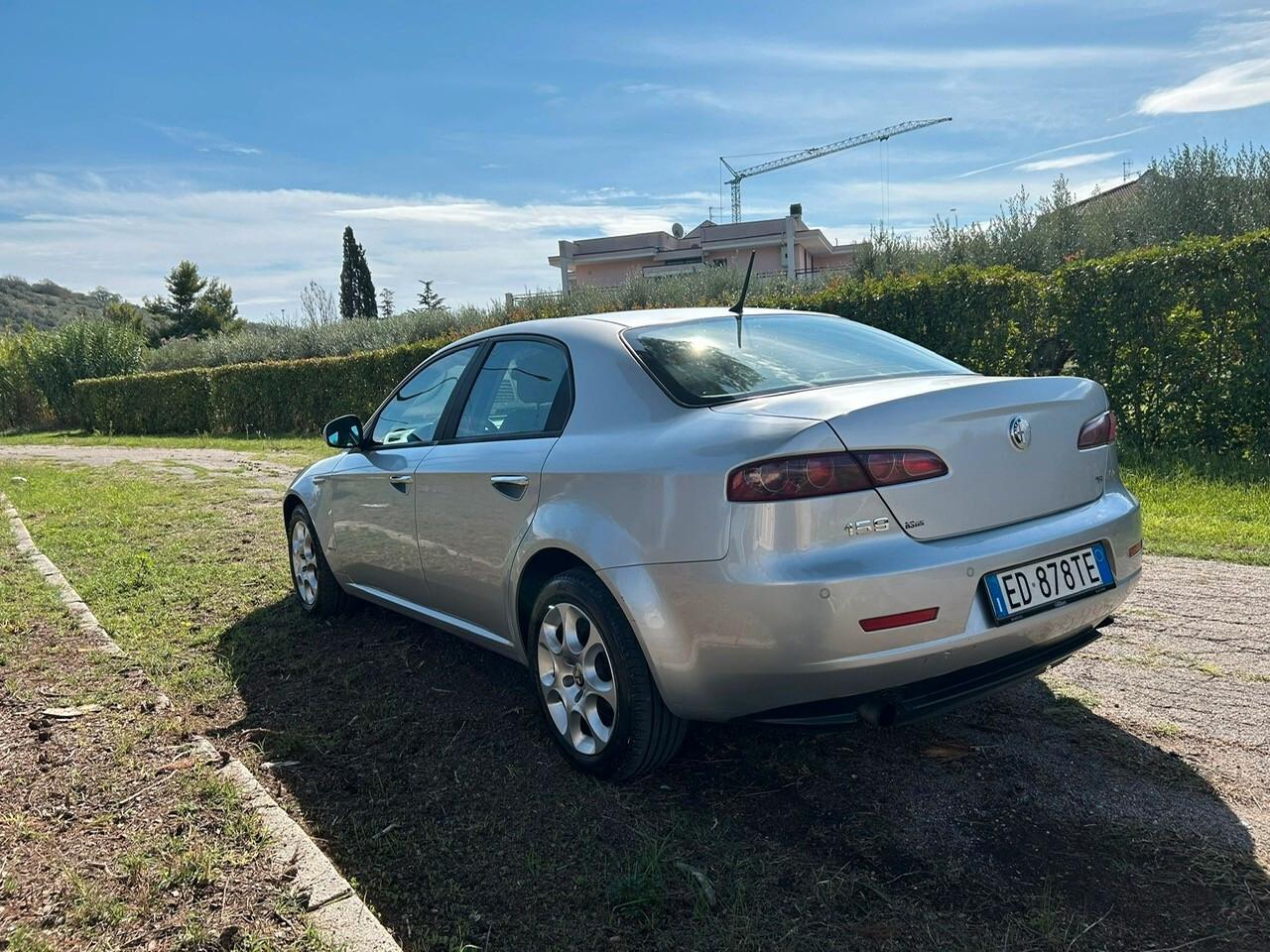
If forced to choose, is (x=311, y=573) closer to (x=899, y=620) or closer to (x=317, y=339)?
(x=899, y=620)

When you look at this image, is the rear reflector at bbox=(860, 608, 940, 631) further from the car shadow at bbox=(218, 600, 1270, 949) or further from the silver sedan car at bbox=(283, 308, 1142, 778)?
the car shadow at bbox=(218, 600, 1270, 949)

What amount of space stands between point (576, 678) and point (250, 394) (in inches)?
909

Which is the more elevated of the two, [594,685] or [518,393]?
[518,393]

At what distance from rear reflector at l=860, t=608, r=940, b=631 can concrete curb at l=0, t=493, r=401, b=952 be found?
58.4 inches

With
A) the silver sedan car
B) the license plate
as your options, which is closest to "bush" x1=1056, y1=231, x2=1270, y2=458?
the silver sedan car

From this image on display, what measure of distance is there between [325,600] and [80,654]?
3.99 feet

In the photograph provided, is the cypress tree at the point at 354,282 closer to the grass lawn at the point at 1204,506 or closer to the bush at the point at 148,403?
the bush at the point at 148,403

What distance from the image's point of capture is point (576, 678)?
3.34 m

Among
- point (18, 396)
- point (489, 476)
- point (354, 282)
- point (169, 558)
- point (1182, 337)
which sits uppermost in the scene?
point (354, 282)

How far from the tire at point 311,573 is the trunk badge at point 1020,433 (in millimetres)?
3752

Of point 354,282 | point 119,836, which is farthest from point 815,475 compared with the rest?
point 354,282

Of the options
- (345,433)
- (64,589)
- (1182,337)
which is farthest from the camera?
(1182,337)

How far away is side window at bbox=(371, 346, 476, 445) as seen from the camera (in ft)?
14.6

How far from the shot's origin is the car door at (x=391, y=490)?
173 inches
